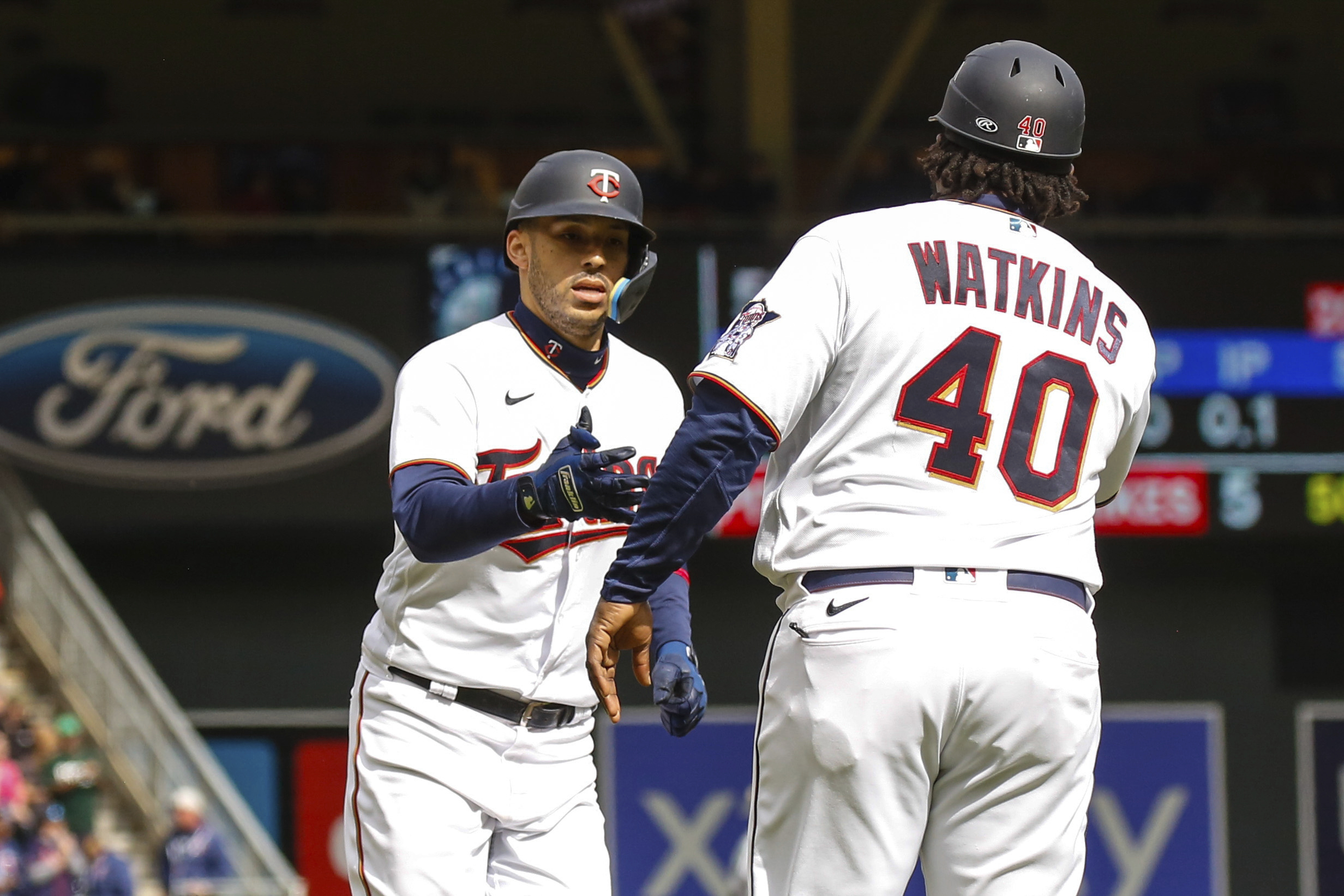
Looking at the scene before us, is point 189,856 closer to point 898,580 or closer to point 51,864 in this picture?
point 51,864

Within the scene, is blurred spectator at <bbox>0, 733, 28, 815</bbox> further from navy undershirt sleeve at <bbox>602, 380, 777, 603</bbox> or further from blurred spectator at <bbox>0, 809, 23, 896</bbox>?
navy undershirt sleeve at <bbox>602, 380, 777, 603</bbox>

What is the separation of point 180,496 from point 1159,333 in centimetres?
654

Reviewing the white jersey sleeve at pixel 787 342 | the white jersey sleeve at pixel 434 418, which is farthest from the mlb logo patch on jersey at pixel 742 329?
the white jersey sleeve at pixel 434 418

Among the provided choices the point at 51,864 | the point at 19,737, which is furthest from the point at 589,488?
the point at 19,737

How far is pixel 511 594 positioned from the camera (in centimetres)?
362

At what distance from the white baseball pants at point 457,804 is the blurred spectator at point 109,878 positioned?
308 inches

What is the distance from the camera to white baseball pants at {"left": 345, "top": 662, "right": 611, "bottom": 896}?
3469 millimetres

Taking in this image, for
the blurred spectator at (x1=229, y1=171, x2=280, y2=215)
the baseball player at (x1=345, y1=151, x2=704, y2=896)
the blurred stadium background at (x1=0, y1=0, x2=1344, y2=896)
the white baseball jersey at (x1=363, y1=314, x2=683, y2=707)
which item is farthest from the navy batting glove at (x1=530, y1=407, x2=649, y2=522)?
the blurred spectator at (x1=229, y1=171, x2=280, y2=215)

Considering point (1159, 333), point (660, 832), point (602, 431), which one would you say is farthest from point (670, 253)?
point (602, 431)

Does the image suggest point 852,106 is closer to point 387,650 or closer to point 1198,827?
point 1198,827

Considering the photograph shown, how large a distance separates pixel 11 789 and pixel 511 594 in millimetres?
8413

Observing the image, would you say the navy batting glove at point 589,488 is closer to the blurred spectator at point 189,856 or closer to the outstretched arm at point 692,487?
the outstretched arm at point 692,487

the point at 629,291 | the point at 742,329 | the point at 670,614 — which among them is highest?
the point at 629,291

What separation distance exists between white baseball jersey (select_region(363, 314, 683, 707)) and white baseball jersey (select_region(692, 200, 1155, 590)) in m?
0.86
